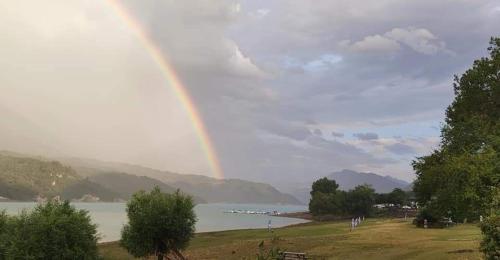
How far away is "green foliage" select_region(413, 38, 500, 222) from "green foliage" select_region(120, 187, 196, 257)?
2892 cm

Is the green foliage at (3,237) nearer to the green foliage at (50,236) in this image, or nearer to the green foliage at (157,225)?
the green foliage at (50,236)

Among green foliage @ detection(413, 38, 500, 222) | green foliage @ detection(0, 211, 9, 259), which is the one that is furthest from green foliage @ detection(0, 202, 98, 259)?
green foliage @ detection(413, 38, 500, 222)

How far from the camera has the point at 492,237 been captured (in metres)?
23.3

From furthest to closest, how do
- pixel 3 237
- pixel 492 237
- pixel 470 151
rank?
pixel 3 237, pixel 470 151, pixel 492 237

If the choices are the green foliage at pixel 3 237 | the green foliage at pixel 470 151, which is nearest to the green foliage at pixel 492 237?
the green foliage at pixel 470 151

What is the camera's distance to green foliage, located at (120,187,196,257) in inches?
2249

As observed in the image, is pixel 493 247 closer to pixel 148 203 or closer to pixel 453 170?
pixel 453 170

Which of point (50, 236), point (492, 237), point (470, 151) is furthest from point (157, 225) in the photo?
point (492, 237)

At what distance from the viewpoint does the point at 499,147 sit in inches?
1454

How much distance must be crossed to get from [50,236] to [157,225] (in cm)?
1405

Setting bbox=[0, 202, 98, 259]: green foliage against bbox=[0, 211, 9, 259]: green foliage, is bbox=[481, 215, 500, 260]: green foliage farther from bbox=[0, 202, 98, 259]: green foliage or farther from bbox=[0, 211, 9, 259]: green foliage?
bbox=[0, 211, 9, 259]: green foliage

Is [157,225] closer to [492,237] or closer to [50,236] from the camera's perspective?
[50,236]

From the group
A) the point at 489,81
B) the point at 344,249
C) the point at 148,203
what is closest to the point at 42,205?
the point at 148,203

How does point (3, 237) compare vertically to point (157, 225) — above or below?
below
